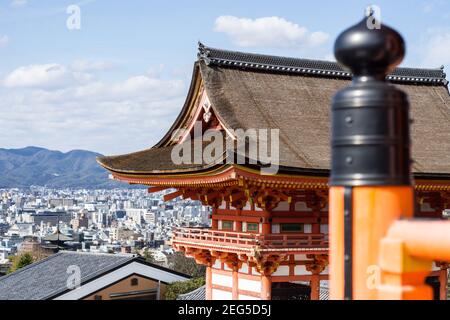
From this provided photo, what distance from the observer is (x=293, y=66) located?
1688cm

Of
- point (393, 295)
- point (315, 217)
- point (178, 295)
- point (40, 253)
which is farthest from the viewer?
point (40, 253)

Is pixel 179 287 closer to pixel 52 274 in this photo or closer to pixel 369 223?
pixel 52 274

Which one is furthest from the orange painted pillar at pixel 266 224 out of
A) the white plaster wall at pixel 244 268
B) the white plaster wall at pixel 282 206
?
the white plaster wall at pixel 244 268

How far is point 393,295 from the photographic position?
166cm

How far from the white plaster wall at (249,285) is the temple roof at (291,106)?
8.46 feet

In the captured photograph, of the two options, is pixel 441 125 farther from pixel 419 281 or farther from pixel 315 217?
pixel 419 281

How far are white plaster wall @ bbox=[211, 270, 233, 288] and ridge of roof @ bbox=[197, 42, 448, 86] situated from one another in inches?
178

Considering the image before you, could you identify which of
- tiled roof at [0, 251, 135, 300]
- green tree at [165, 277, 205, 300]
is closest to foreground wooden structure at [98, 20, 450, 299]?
tiled roof at [0, 251, 135, 300]

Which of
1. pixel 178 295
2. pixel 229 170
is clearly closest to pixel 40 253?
pixel 178 295

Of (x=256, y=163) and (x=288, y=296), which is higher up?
(x=256, y=163)

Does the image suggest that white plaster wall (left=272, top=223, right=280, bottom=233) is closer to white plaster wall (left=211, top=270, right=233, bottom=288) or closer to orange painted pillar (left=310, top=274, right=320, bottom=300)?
orange painted pillar (left=310, top=274, right=320, bottom=300)

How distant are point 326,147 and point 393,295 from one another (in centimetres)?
1301

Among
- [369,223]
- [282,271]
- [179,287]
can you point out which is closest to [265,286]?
[282,271]

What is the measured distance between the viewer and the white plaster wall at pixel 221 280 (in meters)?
14.9
